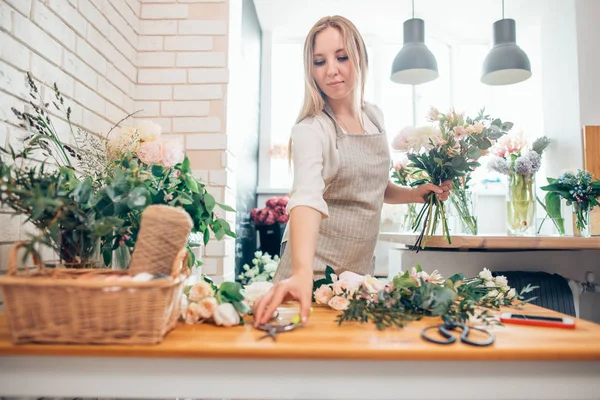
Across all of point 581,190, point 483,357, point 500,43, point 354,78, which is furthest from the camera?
point 500,43

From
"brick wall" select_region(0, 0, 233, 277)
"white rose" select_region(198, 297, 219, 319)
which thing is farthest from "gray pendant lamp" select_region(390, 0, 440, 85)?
"white rose" select_region(198, 297, 219, 319)

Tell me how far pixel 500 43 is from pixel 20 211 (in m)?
2.84

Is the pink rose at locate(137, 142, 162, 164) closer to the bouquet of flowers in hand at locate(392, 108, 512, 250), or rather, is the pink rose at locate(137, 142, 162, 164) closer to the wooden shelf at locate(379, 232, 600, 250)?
the bouquet of flowers in hand at locate(392, 108, 512, 250)

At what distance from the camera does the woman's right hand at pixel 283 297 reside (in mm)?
725

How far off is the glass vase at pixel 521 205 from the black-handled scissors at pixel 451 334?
139 centimetres

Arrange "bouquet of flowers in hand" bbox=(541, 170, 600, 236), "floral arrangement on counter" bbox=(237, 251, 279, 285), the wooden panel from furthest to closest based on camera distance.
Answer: "floral arrangement on counter" bbox=(237, 251, 279, 285)
the wooden panel
"bouquet of flowers in hand" bbox=(541, 170, 600, 236)

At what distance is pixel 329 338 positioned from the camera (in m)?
0.65

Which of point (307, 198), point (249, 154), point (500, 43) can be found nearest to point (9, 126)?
point (307, 198)

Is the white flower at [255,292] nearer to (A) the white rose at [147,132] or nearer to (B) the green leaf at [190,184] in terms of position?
(B) the green leaf at [190,184]

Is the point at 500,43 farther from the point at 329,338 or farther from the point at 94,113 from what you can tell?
the point at 329,338

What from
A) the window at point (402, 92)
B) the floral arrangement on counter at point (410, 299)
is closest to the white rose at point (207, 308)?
the floral arrangement on counter at point (410, 299)

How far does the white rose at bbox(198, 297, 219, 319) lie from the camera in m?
0.73

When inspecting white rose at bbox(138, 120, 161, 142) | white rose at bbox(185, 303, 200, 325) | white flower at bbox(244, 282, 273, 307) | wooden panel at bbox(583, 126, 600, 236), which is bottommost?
white rose at bbox(185, 303, 200, 325)

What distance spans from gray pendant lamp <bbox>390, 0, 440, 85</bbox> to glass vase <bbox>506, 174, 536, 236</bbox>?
43.5 inches
